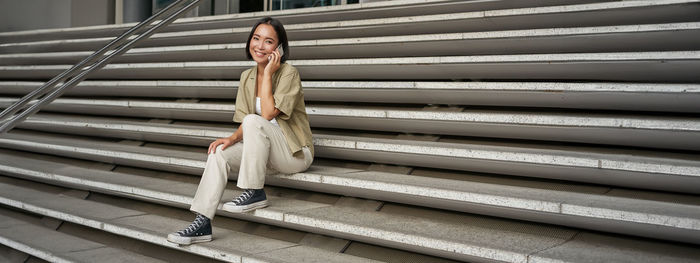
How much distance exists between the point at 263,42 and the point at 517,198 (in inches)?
55.9

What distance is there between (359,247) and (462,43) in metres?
1.57

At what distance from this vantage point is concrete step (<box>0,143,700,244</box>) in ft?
7.83

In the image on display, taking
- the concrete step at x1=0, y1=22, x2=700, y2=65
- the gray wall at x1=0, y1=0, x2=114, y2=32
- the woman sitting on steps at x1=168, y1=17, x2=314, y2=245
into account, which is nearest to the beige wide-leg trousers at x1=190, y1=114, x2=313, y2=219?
the woman sitting on steps at x1=168, y1=17, x2=314, y2=245

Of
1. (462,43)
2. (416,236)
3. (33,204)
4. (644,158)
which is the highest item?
(462,43)

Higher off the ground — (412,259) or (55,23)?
(55,23)

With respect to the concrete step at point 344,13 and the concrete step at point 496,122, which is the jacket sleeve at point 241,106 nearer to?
the concrete step at point 496,122

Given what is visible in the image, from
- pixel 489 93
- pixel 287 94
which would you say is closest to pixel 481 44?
pixel 489 93

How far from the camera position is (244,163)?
3004 millimetres

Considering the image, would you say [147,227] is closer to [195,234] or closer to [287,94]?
[195,234]

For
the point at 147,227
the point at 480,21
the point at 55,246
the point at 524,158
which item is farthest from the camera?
the point at 480,21

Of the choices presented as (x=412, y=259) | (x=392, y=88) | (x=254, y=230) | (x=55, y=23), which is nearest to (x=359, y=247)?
(x=412, y=259)

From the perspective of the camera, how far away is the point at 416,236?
2.63 m

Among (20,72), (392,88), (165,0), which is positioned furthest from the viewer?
(165,0)

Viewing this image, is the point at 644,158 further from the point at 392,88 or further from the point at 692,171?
the point at 392,88
